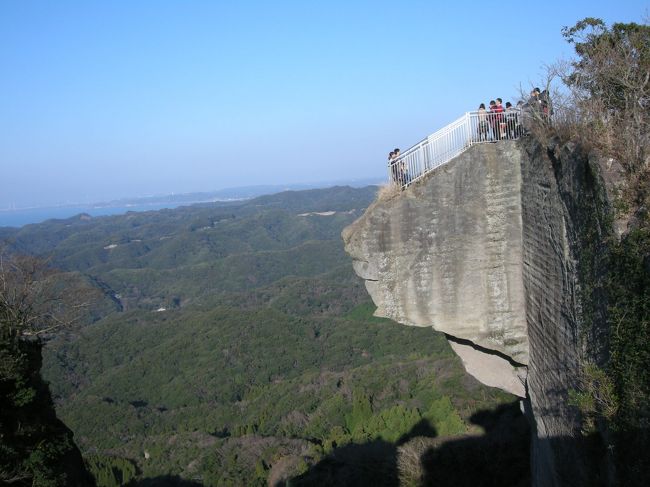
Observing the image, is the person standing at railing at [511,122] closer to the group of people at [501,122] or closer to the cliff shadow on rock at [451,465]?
the group of people at [501,122]

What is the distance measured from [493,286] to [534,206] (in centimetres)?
192

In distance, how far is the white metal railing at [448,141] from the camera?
10.4 meters

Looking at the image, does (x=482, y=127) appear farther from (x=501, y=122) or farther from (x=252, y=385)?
(x=252, y=385)

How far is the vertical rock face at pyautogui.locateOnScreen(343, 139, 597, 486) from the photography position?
9.10m

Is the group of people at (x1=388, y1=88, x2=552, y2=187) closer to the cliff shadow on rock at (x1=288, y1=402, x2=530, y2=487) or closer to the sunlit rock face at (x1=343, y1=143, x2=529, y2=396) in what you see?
the sunlit rock face at (x1=343, y1=143, x2=529, y2=396)

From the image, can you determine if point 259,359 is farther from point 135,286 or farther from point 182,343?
point 135,286

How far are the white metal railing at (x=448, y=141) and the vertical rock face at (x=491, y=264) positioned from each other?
9.0 inches

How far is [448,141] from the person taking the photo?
35.3 ft

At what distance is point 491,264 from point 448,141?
2.49m

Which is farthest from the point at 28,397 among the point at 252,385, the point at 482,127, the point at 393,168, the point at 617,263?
the point at 252,385

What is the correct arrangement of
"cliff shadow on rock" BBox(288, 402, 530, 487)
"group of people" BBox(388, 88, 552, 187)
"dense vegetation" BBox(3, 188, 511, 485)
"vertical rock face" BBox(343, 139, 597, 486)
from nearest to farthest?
"vertical rock face" BBox(343, 139, 597, 486) → "group of people" BBox(388, 88, 552, 187) → "cliff shadow on rock" BBox(288, 402, 530, 487) → "dense vegetation" BBox(3, 188, 511, 485)

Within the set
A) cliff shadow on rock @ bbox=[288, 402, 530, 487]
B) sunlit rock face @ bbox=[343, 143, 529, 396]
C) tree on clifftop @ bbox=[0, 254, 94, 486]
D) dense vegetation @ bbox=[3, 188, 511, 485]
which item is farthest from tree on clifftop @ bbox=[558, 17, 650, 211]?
dense vegetation @ bbox=[3, 188, 511, 485]

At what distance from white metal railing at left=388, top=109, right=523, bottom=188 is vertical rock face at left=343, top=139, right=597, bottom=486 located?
230mm

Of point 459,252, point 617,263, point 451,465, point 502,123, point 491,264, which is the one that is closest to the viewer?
point 617,263
